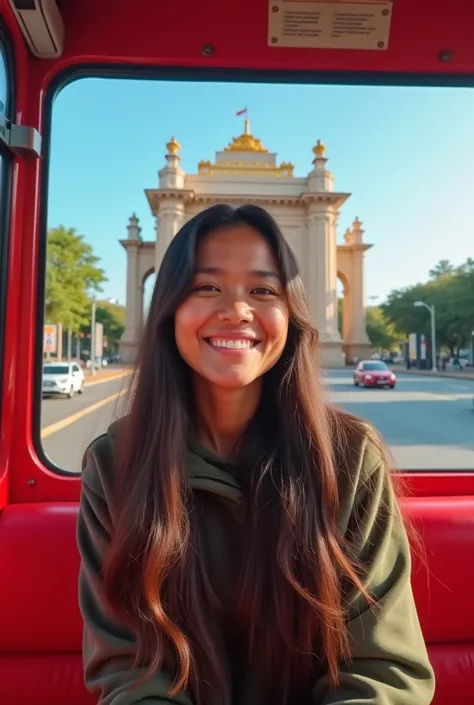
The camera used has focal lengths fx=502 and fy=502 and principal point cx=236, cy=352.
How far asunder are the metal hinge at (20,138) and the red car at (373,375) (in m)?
1.61

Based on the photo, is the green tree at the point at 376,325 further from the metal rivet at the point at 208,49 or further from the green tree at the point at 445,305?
the metal rivet at the point at 208,49

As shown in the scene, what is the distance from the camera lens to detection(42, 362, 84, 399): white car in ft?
5.98

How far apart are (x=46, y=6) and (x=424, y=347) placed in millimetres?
2898

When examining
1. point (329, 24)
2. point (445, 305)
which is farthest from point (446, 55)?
point (445, 305)

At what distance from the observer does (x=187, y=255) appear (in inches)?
42.4

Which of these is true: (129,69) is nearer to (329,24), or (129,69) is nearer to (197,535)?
(329,24)

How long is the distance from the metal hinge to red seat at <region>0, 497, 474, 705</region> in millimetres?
1234

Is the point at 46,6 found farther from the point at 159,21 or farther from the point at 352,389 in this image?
the point at 352,389

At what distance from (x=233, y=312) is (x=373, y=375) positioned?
59.3 inches

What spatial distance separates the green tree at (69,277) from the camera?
1.83 meters

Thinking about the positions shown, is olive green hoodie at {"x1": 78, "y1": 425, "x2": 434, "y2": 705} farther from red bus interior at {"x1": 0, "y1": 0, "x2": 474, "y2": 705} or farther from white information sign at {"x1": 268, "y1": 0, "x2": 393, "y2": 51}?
white information sign at {"x1": 268, "y1": 0, "x2": 393, "y2": 51}

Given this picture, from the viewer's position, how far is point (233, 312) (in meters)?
1.06

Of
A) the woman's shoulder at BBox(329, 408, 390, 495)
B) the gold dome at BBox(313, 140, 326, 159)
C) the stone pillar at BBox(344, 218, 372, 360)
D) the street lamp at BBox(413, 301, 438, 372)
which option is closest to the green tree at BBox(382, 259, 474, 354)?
the street lamp at BBox(413, 301, 438, 372)

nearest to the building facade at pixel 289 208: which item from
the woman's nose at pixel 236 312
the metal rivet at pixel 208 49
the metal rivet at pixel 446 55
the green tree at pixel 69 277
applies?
the green tree at pixel 69 277
